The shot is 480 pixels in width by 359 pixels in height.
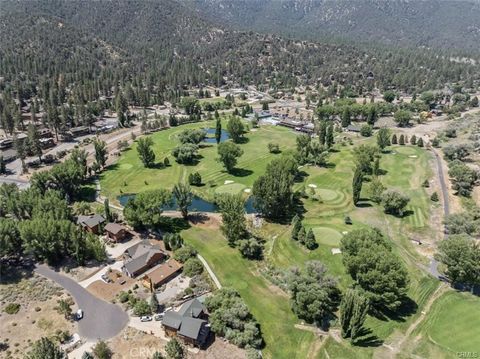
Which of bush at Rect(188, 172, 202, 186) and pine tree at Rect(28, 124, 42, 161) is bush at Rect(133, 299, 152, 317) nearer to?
Result: bush at Rect(188, 172, 202, 186)

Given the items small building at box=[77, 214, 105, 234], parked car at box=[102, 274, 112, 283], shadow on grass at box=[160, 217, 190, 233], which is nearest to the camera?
parked car at box=[102, 274, 112, 283]

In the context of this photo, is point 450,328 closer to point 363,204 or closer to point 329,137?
point 363,204

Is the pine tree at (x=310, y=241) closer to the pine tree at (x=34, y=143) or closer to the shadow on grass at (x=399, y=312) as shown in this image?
the shadow on grass at (x=399, y=312)

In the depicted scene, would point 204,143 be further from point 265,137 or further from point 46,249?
point 46,249

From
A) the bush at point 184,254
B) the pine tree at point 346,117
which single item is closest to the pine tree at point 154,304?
the bush at point 184,254

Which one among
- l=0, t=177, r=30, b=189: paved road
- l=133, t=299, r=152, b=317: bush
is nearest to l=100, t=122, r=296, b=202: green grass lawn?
l=0, t=177, r=30, b=189: paved road

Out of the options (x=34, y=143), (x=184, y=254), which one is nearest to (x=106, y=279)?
(x=184, y=254)
